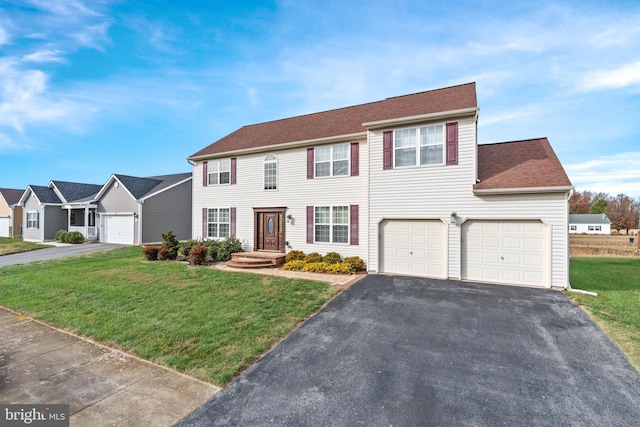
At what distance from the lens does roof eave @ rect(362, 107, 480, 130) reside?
9105mm

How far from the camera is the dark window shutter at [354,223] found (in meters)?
11.4

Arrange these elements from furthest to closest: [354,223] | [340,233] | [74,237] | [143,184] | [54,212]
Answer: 1. [54,212]
2. [143,184]
3. [74,237]
4. [340,233]
5. [354,223]

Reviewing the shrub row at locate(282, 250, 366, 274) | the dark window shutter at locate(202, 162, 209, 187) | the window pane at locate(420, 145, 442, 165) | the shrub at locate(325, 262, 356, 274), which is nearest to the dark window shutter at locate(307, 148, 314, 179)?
the shrub row at locate(282, 250, 366, 274)

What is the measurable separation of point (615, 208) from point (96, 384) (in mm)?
84068

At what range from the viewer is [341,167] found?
11.9m

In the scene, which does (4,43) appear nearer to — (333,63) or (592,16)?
(333,63)

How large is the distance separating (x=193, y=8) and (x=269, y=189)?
779 cm

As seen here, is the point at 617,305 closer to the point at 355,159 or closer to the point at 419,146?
the point at 419,146

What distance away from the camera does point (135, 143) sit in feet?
92.6

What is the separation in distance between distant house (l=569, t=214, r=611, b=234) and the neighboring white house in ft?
186

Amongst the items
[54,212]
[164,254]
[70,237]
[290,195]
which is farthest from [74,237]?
[290,195]

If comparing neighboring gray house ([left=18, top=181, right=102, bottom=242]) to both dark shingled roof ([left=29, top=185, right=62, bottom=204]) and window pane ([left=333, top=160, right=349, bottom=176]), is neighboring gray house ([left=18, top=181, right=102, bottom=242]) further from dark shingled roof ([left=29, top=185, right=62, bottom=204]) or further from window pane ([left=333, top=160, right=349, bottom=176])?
window pane ([left=333, top=160, right=349, bottom=176])

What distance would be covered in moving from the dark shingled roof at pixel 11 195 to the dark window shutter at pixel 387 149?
139ft

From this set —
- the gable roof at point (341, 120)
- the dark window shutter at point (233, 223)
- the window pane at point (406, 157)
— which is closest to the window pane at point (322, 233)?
the gable roof at point (341, 120)
